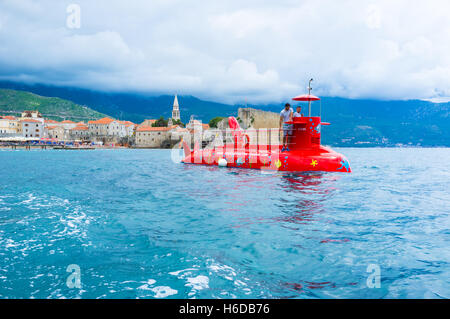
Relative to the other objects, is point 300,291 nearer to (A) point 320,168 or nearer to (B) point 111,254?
(B) point 111,254

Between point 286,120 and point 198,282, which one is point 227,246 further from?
point 286,120

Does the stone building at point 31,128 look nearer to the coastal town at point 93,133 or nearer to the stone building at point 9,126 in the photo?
the coastal town at point 93,133

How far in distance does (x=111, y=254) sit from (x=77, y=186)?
10.4 m

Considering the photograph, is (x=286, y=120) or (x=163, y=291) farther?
(x=286, y=120)

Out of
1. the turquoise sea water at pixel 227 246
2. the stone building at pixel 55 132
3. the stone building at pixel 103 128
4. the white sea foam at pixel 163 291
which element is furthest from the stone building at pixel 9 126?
the white sea foam at pixel 163 291

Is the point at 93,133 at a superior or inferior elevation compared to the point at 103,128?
inferior

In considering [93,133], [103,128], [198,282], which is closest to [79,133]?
[93,133]

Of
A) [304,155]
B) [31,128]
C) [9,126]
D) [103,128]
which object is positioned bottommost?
[304,155]

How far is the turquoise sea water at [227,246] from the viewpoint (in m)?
3.76

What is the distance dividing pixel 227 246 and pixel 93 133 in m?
126

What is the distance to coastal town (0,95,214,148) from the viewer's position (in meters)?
99.7

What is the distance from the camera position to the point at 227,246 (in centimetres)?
534

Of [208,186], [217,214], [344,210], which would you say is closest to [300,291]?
[217,214]

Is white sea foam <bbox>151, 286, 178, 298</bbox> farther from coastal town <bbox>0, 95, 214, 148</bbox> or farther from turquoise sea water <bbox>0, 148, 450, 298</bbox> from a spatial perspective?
coastal town <bbox>0, 95, 214, 148</bbox>
